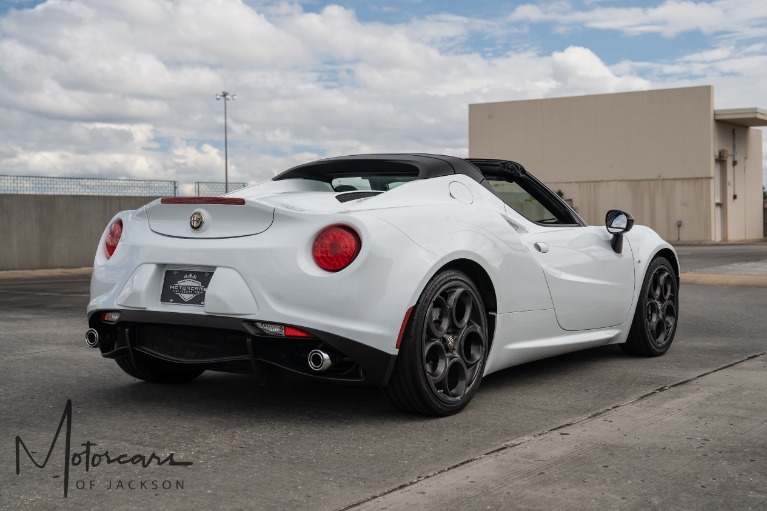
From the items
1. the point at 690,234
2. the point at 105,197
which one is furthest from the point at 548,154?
the point at 105,197

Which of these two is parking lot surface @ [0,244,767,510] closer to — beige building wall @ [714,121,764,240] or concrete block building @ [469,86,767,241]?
concrete block building @ [469,86,767,241]

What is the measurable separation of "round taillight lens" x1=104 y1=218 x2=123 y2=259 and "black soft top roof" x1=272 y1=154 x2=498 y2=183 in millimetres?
1027

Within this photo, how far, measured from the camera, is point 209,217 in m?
4.62

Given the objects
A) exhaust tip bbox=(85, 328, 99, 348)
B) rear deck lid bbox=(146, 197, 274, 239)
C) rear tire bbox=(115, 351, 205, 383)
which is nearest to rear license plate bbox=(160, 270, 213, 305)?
rear deck lid bbox=(146, 197, 274, 239)

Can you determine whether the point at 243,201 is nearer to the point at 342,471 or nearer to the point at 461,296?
the point at 461,296

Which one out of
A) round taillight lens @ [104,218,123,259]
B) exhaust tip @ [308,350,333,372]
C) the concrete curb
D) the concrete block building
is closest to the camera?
exhaust tip @ [308,350,333,372]

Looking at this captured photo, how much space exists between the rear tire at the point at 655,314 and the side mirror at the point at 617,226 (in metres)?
0.50

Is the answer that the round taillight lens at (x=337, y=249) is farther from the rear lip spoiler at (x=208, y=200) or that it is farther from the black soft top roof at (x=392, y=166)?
the black soft top roof at (x=392, y=166)

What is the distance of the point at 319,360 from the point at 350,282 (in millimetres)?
374

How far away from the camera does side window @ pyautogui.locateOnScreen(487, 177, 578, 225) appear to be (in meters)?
5.55

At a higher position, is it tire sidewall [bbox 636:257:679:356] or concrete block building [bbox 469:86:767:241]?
concrete block building [bbox 469:86:767:241]

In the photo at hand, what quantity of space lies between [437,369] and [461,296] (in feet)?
1.28

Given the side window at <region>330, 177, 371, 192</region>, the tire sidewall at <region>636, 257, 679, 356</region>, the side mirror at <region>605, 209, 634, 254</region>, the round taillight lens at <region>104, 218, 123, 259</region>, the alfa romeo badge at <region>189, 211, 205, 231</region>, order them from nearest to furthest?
1. the alfa romeo badge at <region>189, 211, 205, 231</region>
2. the round taillight lens at <region>104, 218, 123, 259</region>
3. the side window at <region>330, 177, 371, 192</region>
4. the side mirror at <region>605, 209, 634, 254</region>
5. the tire sidewall at <region>636, 257, 679, 356</region>

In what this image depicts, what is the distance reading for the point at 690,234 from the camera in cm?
4691
